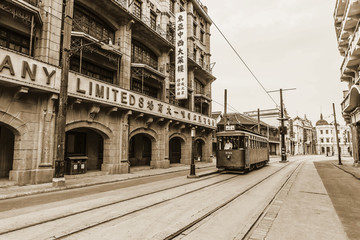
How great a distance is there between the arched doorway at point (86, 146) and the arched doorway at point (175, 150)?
10.0 metres

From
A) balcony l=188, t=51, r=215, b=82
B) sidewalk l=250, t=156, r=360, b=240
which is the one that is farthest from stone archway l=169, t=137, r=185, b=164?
sidewalk l=250, t=156, r=360, b=240

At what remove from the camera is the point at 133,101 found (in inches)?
639

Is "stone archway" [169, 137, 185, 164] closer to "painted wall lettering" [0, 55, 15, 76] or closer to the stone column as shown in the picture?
the stone column

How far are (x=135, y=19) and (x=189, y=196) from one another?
1426 cm

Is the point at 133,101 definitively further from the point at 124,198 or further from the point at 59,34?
the point at 124,198

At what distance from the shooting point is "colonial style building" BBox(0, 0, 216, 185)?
416 inches

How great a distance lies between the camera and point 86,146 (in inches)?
659

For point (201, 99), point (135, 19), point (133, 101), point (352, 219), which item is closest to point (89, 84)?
point (133, 101)

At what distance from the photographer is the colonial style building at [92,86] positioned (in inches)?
416

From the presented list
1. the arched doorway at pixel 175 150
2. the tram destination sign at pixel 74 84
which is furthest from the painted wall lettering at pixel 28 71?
the arched doorway at pixel 175 150

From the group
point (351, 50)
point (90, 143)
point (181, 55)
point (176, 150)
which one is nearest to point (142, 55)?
point (181, 55)

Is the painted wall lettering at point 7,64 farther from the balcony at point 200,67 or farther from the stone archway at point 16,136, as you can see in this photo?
the balcony at point 200,67

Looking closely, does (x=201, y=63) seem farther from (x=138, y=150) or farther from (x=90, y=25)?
(x=90, y=25)

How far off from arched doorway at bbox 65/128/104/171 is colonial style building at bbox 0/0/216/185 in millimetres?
71
